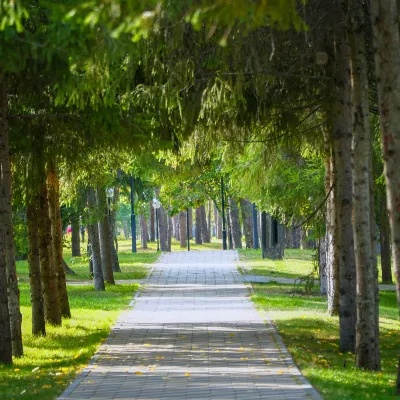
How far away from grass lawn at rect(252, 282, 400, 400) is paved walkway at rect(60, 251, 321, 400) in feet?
0.86

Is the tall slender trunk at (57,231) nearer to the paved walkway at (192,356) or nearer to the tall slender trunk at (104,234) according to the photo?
the paved walkway at (192,356)

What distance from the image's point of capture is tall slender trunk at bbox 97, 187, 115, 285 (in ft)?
86.5

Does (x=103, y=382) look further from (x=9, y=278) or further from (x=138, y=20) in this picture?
(x=138, y=20)

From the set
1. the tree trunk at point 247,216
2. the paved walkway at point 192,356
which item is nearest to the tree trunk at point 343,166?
the paved walkway at point 192,356

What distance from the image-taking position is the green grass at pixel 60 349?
10898 millimetres

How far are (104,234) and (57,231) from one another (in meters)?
9.45

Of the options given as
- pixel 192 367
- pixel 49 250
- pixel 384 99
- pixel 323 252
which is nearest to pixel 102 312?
pixel 49 250

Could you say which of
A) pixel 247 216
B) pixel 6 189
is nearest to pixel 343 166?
pixel 6 189

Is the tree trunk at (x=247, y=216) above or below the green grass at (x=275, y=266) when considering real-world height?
above

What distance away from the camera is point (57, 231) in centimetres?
1898

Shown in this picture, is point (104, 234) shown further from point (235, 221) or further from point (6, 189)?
point (235, 221)

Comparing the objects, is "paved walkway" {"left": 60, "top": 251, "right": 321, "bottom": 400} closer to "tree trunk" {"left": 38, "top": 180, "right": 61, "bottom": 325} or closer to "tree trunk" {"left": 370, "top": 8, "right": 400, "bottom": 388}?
"tree trunk" {"left": 38, "top": 180, "right": 61, "bottom": 325}

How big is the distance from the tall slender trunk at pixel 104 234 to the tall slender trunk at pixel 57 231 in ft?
22.0

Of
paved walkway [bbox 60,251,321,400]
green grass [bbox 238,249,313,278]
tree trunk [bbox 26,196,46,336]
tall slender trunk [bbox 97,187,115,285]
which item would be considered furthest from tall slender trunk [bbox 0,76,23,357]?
green grass [bbox 238,249,313,278]
